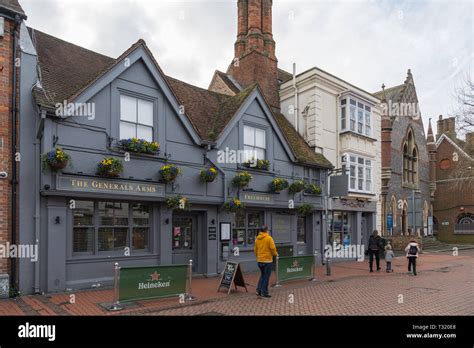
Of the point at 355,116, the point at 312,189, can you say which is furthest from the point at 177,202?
the point at 355,116

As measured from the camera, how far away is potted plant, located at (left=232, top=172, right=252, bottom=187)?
1472 cm

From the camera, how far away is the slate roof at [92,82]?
457 inches

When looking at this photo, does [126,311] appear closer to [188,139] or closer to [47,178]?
[47,178]

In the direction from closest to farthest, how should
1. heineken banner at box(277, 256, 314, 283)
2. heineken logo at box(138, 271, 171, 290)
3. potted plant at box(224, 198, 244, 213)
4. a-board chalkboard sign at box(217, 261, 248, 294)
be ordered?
1. heineken logo at box(138, 271, 171, 290)
2. a-board chalkboard sign at box(217, 261, 248, 294)
3. heineken banner at box(277, 256, 314, 283)
4. potted plant at box(224, 198, 244, 213)

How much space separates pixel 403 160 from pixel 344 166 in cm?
1474

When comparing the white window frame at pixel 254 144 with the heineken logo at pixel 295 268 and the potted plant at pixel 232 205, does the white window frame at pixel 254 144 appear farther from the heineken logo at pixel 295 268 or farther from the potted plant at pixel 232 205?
the heineken logo at pixel 295 268

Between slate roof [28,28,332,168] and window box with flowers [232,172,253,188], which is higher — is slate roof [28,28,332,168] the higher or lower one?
the higher one

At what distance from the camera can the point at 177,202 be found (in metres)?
12.6

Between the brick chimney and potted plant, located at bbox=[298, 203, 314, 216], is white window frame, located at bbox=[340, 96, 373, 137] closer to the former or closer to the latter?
the brick chimney

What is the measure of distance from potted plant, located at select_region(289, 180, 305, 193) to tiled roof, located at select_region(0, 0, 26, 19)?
11497 millimetres

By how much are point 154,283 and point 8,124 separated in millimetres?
5851

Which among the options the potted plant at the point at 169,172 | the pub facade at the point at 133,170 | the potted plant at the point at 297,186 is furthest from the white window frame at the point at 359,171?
the potted plant at the point at 169,172

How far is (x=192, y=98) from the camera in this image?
1672 centimetres

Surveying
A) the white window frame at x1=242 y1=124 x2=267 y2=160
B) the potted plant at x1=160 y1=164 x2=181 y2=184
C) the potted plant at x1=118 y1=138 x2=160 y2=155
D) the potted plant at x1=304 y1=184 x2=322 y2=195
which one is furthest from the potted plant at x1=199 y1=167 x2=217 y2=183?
the potted plant at x1=304 y1=184 x2=322 y2=195
